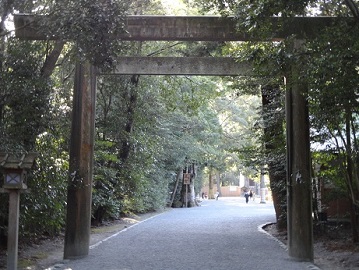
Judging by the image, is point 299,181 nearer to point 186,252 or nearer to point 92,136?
point 186,252

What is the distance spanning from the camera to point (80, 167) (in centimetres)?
962

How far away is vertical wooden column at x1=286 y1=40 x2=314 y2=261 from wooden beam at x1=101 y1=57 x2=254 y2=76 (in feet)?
4.96

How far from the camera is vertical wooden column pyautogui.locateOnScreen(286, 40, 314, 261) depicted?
9.58 meters

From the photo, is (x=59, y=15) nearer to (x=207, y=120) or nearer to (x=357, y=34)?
(x=357, y=34)

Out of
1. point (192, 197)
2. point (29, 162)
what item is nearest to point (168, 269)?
point (29, 162)

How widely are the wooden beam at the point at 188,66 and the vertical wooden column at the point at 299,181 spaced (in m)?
1.51

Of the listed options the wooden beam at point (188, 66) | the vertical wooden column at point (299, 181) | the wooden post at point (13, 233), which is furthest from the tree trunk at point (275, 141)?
the wooden post at point (13, 233)

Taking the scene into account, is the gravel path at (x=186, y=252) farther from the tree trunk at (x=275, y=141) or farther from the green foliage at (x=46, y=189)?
the tree trunk at (x=275, y=141)

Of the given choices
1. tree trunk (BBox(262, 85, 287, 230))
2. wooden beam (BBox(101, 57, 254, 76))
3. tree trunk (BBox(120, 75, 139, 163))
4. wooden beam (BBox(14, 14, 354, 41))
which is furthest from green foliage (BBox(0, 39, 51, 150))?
tree trunk (BBox(120, 75, 139, 163))

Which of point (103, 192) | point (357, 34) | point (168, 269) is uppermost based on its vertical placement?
point (357, 34)

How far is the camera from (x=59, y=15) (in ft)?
23.0

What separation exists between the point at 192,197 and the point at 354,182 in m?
27.8

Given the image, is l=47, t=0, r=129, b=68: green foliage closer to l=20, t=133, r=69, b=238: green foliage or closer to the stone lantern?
the stone lantern

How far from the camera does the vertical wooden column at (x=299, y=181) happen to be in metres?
9.58
